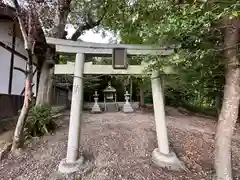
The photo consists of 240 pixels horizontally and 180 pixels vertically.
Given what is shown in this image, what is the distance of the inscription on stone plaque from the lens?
16.2ft

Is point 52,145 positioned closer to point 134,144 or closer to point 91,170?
point 91,170

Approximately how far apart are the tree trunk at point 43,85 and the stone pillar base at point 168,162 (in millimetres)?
4214

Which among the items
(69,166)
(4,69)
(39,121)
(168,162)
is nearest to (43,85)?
(39,121)

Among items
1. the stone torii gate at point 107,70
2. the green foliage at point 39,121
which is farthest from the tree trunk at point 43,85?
the stone torii gate at point 107,70

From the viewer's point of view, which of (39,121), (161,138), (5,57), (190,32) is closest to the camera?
(190,32)

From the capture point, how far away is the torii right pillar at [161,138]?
4668 mm

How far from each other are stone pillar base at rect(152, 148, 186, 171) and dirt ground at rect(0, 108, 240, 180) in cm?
13

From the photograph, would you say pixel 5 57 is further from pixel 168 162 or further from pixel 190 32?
pixel 190 32

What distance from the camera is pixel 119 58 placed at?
16.3 ft

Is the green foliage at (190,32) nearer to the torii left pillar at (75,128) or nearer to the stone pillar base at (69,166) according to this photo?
the torii left pillar at (75,128)

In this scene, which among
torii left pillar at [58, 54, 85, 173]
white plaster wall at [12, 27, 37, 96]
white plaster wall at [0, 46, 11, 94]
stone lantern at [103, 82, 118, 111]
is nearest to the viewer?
torii left pillar at [58, 54, 85, 173]

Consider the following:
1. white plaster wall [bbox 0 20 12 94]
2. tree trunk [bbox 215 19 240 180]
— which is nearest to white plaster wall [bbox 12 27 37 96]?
white plaster wall [bbox 0 20 12 94]

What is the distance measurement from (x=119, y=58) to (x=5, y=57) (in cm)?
527

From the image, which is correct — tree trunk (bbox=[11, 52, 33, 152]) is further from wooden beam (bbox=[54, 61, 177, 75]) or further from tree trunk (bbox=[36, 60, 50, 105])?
tree trunk (bbox=[36, 60, 50, 105])
